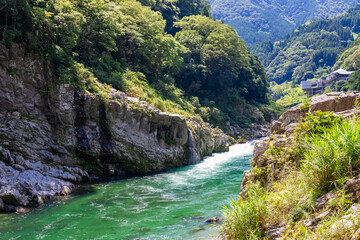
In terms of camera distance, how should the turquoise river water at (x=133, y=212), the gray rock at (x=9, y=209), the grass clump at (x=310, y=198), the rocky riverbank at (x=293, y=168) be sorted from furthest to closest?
the gray rock at (x=9, y=209)
the turquoise river water at (x=133, y=212)
the grass clump at (x=310, y=198)
the rocky riverbank at (x=293, y=168)

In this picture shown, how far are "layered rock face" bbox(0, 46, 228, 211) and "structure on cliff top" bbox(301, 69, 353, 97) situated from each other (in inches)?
3430

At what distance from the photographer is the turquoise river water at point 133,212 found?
10.7m

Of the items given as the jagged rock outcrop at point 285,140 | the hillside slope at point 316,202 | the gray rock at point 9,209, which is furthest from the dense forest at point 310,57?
the hillside slope at point 316,202

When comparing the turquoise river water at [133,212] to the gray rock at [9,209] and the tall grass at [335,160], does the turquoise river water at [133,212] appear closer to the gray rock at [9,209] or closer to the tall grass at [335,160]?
the gray rock at [9,209]

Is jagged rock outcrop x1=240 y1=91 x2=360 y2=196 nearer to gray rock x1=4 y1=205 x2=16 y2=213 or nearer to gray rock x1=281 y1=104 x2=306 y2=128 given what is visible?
gray rock x1=281 y1=104 x2=306 y2=128

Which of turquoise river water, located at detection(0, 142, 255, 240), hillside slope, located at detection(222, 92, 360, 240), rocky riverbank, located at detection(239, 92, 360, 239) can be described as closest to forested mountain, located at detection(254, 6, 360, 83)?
turquoise river water, located at detection(0, 142, 255, 240)

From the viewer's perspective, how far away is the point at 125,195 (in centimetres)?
1666

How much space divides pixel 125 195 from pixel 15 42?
11.9m

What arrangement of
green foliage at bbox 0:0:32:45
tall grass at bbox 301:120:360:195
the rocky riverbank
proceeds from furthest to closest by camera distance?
green foliage at bbox 0:0:32:45 → tall grass at bbox 301:120:360:195 → the rocky riverbank

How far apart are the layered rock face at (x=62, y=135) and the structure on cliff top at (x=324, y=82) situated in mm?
87112

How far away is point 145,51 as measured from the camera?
123ft

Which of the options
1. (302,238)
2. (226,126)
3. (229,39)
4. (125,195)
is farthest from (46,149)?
(229,39)

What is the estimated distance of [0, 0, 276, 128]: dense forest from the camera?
20594 mm

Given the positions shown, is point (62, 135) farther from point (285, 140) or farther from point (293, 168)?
point (293, 168)
